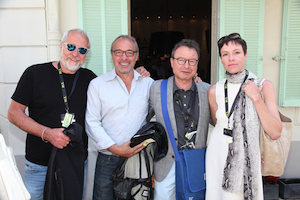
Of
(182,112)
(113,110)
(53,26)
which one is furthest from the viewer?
(53,26)

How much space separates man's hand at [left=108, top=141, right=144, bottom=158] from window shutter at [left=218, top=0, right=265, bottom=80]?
1.96m

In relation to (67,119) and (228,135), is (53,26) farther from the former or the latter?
(228,135)

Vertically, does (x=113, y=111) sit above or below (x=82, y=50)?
below

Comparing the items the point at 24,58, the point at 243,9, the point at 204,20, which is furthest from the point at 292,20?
the point at 204,20

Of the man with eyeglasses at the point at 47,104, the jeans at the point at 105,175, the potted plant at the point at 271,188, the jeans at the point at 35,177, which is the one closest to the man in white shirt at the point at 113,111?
the jeans at the point at 105,175

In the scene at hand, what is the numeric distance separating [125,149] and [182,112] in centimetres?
63

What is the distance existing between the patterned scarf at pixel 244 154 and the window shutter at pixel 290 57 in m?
2.18

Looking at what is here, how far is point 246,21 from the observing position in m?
3.40

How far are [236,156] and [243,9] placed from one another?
99.7 inches

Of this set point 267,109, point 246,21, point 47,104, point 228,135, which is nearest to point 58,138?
point 47,104

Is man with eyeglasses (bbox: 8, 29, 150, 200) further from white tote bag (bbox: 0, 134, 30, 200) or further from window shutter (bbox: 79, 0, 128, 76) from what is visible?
window shutter (bbox: 79, 0, 128, 76)

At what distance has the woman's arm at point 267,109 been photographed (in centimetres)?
171

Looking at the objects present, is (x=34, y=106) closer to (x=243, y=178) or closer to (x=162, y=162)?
(x=162, y=162)

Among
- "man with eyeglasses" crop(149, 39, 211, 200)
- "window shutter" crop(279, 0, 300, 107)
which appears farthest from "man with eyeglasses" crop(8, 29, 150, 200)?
"window shutter" crop(279, 0, 300, 107)
